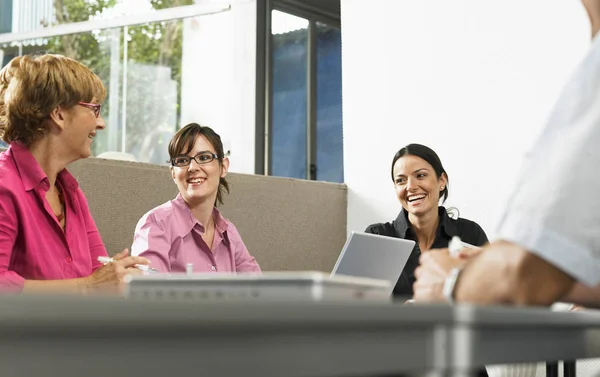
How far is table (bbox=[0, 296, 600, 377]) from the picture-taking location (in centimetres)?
43

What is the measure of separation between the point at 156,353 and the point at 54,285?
1431 mm

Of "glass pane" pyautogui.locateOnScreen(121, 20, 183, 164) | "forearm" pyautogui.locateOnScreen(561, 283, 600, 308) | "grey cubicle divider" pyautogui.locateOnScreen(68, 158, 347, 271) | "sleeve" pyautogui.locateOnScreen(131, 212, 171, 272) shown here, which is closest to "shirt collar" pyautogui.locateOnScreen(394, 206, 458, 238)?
"grey cubicle divider" pyautogui.locateOnScreen(68, 158, 347, 271)

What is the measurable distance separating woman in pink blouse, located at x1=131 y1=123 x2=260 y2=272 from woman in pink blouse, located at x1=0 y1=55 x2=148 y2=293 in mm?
374

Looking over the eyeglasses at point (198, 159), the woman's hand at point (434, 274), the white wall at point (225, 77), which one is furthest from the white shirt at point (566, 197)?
the white wall at point (225, 77)

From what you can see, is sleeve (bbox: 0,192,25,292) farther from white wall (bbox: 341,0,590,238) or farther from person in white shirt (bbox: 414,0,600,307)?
white wall (bbox: 341,0,590,238)

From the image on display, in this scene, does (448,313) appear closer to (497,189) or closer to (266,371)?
(266,371)

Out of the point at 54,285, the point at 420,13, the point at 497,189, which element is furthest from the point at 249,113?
the point at 54,285

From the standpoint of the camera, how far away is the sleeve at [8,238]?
5.84 ft

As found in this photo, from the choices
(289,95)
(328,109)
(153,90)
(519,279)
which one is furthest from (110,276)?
(153,90)

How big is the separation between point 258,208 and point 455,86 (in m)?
1.15

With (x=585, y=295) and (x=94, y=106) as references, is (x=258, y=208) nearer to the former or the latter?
(x=94, y=106)

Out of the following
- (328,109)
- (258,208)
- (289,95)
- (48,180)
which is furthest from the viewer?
(328,109)

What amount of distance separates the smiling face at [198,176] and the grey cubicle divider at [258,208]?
7.5 inches

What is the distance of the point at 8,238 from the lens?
186 centimetres
